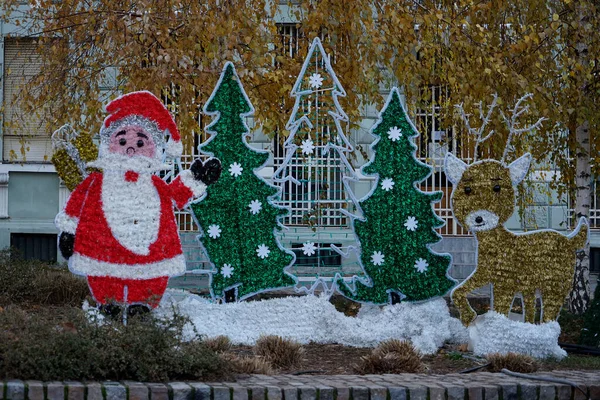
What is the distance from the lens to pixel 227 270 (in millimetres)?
11109

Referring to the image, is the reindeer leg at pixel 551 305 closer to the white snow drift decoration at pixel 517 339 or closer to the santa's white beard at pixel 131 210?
the white snow drift decoration at pixel 517 339

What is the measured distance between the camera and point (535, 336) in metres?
10.3

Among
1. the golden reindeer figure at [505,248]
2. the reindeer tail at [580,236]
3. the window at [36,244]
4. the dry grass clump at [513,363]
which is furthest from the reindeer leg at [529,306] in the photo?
the window at [36,244]

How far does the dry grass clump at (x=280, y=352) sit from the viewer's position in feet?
30.8

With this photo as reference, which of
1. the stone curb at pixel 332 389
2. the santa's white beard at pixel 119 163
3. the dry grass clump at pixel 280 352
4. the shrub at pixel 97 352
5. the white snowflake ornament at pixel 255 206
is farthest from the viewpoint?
the white snowflake ornament at pixel 255 206

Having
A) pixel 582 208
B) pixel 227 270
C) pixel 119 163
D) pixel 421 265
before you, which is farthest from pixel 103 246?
pixel 582 208

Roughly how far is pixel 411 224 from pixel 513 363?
7.89ft

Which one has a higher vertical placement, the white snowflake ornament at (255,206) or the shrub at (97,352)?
the white snowflake ornament at (255,206)

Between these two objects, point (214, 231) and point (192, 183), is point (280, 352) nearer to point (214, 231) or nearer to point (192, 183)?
point (214, 231)

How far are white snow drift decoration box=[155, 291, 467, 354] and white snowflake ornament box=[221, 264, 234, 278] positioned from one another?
0.31 metres

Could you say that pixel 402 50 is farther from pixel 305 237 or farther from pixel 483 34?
pixel 305 237

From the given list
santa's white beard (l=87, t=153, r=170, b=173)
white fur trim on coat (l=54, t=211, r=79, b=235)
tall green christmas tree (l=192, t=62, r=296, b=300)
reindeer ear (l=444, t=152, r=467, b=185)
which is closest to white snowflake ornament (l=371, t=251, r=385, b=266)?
tall green christmas tree (l=192, t=62, r=296, b=300)

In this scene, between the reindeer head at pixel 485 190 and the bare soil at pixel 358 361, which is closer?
the bare soil at pixel 358 361

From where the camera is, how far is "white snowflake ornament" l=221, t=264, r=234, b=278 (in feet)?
36.4
